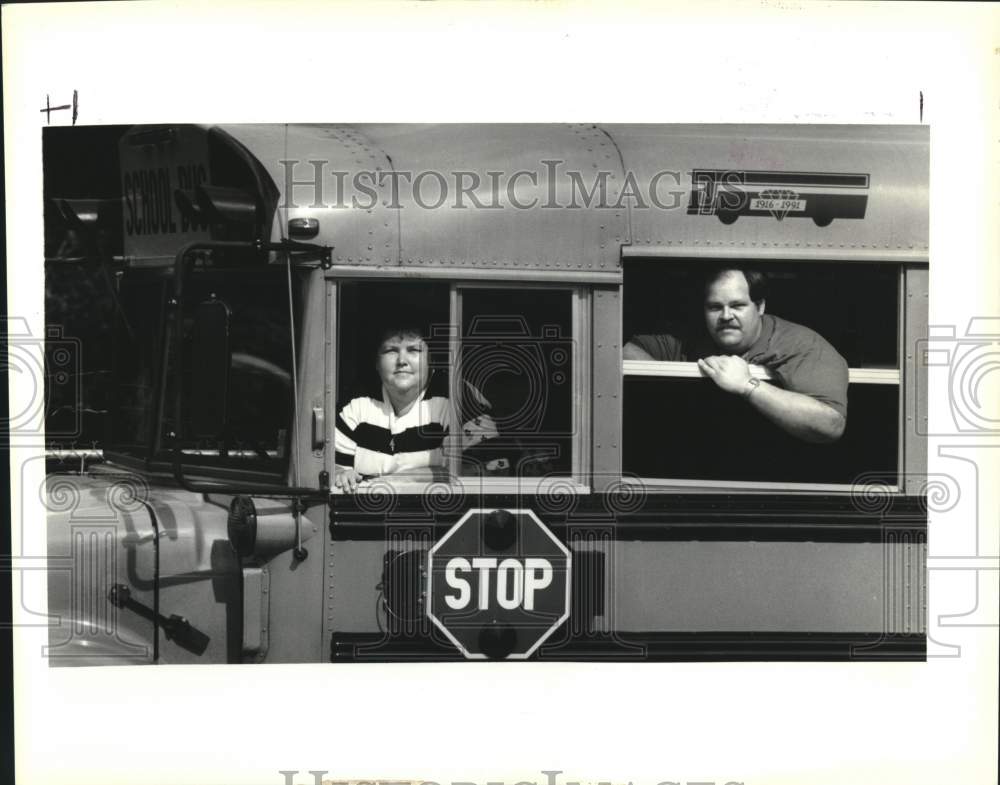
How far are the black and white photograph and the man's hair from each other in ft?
0.04

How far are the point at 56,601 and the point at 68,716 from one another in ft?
1.27

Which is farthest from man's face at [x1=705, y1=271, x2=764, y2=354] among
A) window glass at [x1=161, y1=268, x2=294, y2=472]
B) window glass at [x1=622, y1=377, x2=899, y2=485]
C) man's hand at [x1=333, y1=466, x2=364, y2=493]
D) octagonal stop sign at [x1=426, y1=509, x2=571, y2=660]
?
window glass at [x1=161, y1=268, x2=294, y2=472]

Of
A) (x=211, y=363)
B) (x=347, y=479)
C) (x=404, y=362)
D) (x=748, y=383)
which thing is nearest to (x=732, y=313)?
(x=748, y=383)

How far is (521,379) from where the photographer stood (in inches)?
160

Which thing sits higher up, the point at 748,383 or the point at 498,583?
the point at 748,383

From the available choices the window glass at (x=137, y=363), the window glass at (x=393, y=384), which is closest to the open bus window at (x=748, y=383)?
the window glass at (x=393, y=384)

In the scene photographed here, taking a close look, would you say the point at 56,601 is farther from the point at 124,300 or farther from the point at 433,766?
the point at 433,766

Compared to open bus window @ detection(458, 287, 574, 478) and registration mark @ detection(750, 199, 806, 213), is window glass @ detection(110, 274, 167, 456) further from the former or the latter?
registration mark @ detection(750, 199, 806, 213)

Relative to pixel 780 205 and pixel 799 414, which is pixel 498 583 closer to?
pixel 799 414

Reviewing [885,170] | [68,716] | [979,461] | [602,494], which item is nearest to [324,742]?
[68,716]

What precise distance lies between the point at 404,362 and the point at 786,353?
1.23m

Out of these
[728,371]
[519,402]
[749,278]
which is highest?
[749,278]

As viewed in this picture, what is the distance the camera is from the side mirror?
404 cm

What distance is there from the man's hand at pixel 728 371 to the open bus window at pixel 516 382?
1.46 ft
